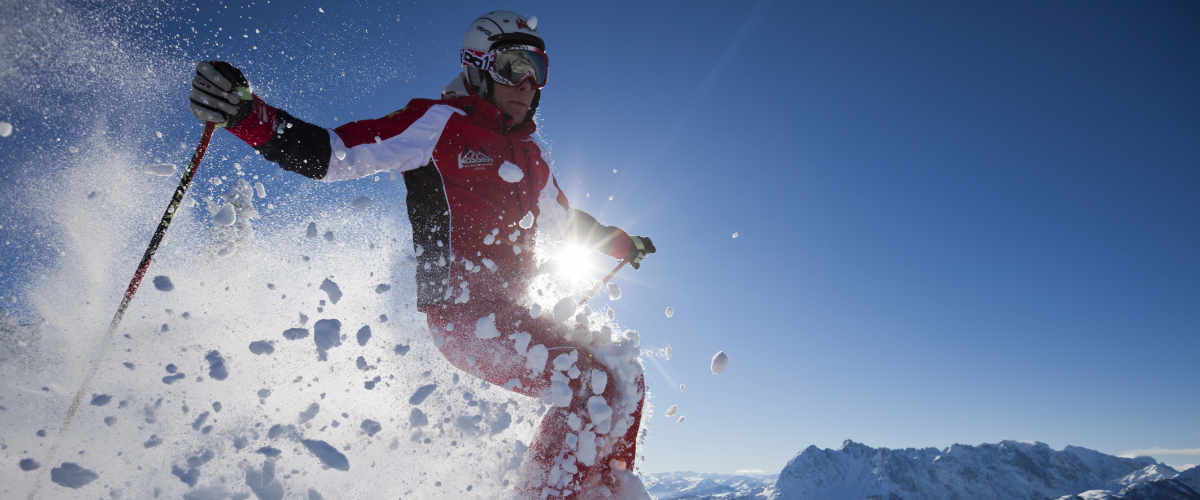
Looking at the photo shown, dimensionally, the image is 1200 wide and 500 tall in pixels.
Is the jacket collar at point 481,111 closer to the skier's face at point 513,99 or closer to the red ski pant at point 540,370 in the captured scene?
the skier's face at point 513,99

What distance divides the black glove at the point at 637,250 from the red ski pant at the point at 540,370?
2196 millimetres

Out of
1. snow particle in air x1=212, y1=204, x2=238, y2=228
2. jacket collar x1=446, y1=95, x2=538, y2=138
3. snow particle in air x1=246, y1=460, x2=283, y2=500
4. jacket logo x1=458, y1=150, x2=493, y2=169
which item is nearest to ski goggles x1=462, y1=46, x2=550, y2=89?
jacket collar x1=446, y1=95, x2=538, y2=138

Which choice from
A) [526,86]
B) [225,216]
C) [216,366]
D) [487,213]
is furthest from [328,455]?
[526,86]

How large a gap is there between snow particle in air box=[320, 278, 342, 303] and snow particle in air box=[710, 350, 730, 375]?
2.62 metres

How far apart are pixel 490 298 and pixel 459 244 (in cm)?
44

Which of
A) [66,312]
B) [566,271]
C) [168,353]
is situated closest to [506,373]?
[566,271]

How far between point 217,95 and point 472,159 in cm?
144

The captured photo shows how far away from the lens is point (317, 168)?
2992mm

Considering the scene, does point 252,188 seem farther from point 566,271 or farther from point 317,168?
point 566,271

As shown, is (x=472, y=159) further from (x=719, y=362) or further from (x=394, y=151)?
(x=719, y=362)

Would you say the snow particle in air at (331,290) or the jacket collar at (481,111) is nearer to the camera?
the snow particle in air at (331,290)

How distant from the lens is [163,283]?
3.16 m

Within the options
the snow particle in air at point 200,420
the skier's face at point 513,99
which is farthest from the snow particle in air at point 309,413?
the skier's face at point 513,99

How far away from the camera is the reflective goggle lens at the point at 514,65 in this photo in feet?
13.0
